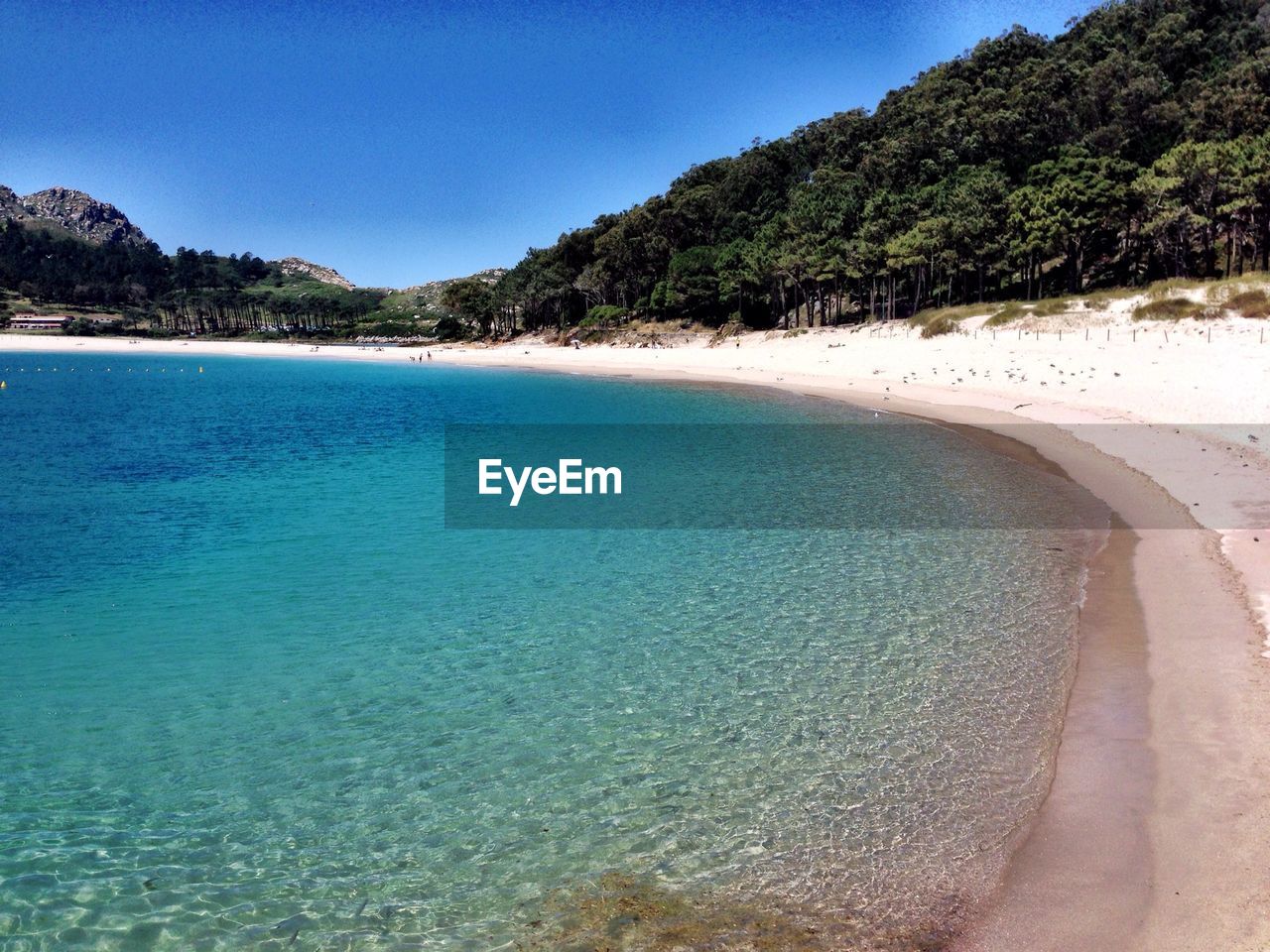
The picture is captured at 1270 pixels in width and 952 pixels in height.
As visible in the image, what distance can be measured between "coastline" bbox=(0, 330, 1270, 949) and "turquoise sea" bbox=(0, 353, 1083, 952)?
16.7 inches

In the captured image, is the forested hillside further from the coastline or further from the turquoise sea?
→ the turquoise sea

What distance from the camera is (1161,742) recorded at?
7965 mm

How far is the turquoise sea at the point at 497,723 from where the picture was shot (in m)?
6.16

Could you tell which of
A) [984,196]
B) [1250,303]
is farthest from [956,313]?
[984,196]

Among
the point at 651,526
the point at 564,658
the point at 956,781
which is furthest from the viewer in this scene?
the point at 651,526

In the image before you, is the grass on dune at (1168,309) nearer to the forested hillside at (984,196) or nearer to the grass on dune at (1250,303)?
the grass on dune at (1250,303)

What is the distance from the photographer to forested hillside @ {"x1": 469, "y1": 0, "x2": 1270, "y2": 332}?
59.8 m

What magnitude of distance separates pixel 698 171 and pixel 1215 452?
11049 centimetres

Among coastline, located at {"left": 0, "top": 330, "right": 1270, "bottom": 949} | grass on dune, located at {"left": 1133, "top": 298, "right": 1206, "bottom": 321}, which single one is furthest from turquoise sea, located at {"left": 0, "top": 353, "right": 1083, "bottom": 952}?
grass on dune, located at {"left": 1133, "top": 298, "right": 1206, "bottom": 321}

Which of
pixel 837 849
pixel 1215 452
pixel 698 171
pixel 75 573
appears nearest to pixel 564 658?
pixel 837 849

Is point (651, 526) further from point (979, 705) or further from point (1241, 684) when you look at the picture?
point (1241, 684)

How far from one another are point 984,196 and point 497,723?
69.9 meters

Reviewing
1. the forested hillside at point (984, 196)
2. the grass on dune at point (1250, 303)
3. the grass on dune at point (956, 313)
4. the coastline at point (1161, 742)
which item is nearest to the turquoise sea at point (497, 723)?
the coastline at point (1161, 742)

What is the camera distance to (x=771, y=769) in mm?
7793
